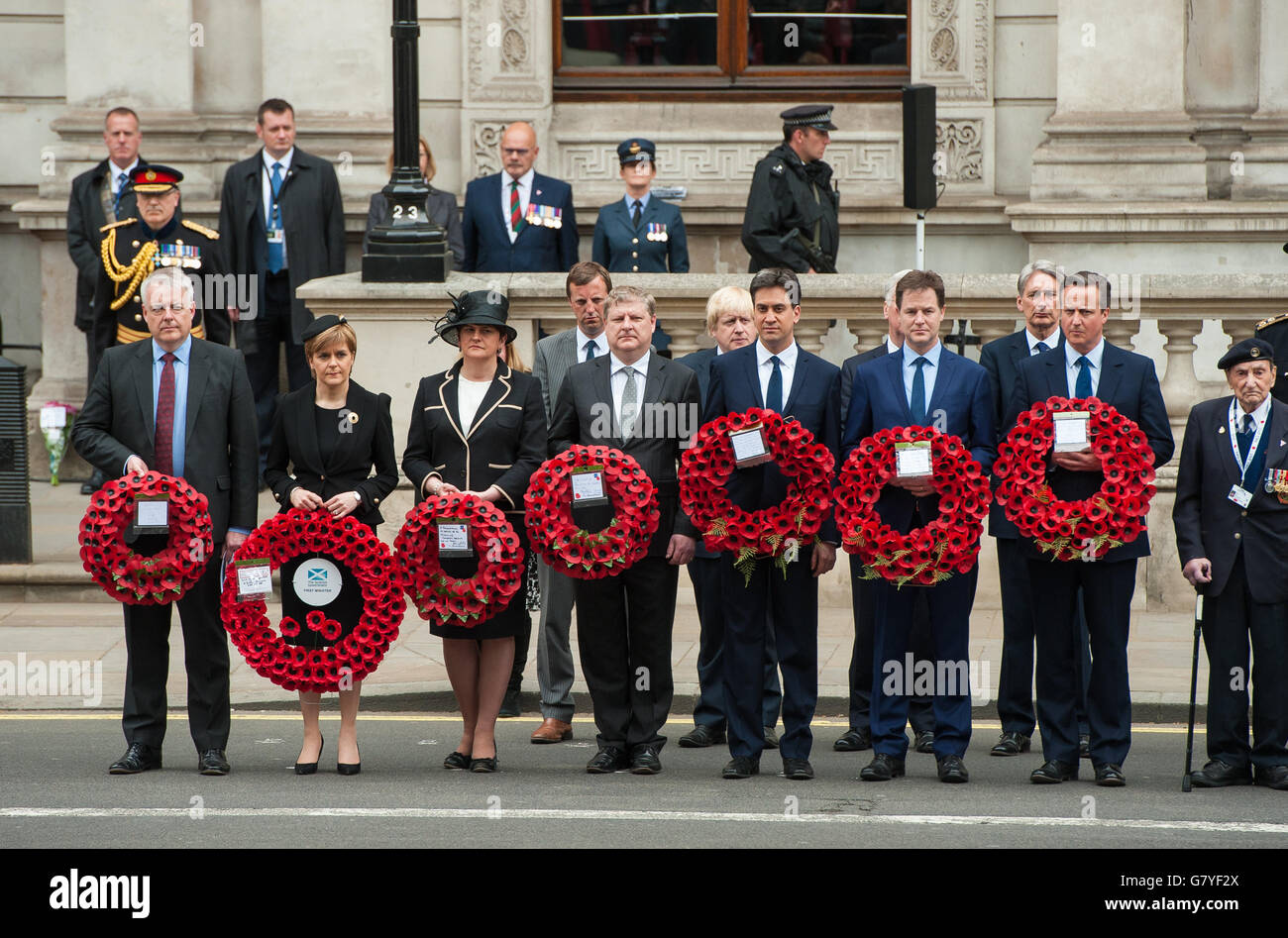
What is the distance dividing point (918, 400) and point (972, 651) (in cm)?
312

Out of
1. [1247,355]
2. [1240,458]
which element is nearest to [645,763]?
[1240,458]

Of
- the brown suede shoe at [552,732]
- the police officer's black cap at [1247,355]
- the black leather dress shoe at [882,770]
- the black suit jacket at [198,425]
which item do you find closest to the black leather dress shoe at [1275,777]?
the black leather dress shoe at [882,770]

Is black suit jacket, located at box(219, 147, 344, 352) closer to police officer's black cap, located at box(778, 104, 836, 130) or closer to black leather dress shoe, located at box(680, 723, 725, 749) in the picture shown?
police officer's black cap, located at box(778, 104, 836, 130)

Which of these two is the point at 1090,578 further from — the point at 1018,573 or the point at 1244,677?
the point at 1244,677

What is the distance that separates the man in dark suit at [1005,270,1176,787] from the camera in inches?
356

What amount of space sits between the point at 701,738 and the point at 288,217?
262 inches

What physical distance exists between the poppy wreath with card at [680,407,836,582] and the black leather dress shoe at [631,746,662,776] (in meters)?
1.05

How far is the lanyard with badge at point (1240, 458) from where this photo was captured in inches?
361

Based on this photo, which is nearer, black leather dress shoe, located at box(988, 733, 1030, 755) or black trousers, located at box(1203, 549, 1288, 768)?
black trousers, located at box(1203, 549, 1288, 768)

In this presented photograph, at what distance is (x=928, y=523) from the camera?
897cm

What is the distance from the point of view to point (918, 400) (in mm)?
9250

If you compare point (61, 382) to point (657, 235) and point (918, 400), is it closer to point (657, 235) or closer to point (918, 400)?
point (657, 235)

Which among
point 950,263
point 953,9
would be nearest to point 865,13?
point 953,9

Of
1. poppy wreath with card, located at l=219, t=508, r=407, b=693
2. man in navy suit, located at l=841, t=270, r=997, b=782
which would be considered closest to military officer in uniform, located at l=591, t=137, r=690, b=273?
man in navy suit, located at l=841, t=270, r=997, b=782
